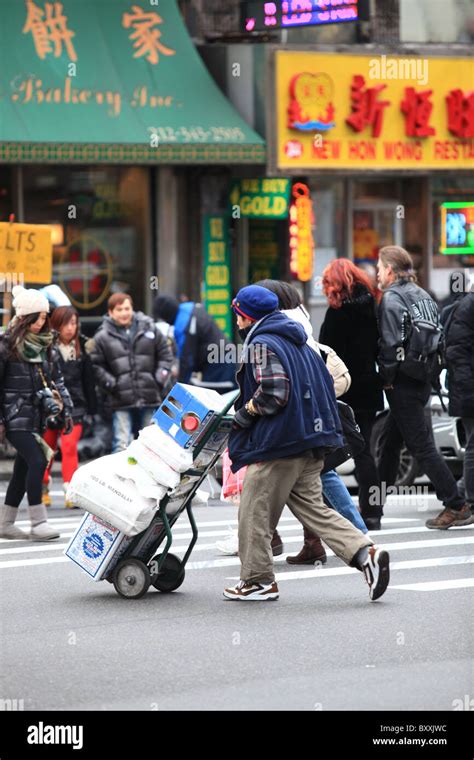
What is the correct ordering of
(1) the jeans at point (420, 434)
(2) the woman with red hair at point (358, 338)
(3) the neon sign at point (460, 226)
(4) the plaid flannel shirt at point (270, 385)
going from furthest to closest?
(3) the neon sign at point (460, 226) < (1) the jeans at point (420, 434) < (2) the woman with red hair at point (358, 338) < (4) the plaid flannel shirt at point (270, 385)

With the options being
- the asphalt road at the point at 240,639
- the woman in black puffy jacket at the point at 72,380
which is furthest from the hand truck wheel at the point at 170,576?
the woman in black puffy jacket at the point at 72,380

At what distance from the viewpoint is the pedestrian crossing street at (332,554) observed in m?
9.58

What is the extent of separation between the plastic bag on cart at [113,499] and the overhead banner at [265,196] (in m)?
11.7

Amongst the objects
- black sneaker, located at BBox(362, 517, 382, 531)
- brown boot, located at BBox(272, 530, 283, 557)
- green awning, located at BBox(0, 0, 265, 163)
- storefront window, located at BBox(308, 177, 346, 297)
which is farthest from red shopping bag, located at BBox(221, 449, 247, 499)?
storefront window, located at BBox(308, 177, 346, 297)

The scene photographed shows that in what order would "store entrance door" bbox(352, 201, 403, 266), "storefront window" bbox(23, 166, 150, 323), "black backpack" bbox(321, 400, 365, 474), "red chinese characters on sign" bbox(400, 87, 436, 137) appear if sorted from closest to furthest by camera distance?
1. "black backpack" bbox(321, 400, 365, 474)
2. "storefront window" bbox(23, 166, 150, 323)
3. "red chinese characters on sign" bbox(400, 87, 436, 137)
4. "store entrance door" bbox(352, 201, 403, 266)

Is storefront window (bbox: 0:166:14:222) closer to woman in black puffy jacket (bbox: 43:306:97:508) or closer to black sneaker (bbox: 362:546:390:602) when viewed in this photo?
woman in black puffy jacket (bbox: 43:306:97:508)

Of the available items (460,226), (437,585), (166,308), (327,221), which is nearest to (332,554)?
(437,585)

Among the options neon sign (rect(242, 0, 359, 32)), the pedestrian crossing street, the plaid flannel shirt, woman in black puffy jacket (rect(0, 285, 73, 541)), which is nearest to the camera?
the plaid flannel shirt

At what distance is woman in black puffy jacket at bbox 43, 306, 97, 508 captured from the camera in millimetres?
13492

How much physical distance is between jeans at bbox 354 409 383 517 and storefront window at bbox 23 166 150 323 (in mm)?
8281

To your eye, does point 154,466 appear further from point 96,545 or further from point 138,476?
point 96,545

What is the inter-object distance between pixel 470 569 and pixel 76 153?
32.1 feet

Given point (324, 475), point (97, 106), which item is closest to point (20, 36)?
point (97, 106)

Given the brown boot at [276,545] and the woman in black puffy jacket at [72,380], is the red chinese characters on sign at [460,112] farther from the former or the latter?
the brown boot at [276,545]
